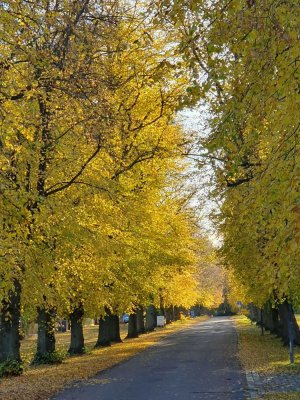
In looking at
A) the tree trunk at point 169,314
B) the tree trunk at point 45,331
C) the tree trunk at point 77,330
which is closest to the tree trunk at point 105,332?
the tree trunk at point 77,330

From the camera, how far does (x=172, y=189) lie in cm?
2630

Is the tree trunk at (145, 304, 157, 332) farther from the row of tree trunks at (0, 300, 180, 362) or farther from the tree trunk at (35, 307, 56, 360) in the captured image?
the tree trunk at (35, 307, 56, 360)

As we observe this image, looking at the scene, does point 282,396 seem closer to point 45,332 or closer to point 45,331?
point 45,331

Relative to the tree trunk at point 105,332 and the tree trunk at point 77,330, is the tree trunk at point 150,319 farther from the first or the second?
the tree trunk at point 77,330

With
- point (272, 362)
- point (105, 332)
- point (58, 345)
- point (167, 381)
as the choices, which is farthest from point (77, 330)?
point (167, 381)

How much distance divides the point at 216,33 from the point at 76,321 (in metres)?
19.5

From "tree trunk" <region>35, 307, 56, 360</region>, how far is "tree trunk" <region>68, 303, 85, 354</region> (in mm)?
2757

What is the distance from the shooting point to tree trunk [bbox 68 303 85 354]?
23094mm

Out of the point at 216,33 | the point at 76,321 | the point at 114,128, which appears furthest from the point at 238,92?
the point at 76,321

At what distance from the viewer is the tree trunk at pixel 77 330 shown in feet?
75.8

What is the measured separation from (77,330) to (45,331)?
5.20m

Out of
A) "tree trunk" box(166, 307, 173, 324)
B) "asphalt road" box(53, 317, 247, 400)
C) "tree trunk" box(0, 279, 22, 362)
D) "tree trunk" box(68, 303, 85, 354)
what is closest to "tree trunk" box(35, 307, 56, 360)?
"tree trunk" box(68, 303, 85, 354)

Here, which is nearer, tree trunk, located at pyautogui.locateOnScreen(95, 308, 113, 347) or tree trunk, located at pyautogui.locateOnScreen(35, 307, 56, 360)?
tree trunk, located at pyautogui.locateOnScreen(35, 307, 56, 360)

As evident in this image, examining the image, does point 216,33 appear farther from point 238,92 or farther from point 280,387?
point 280,387
